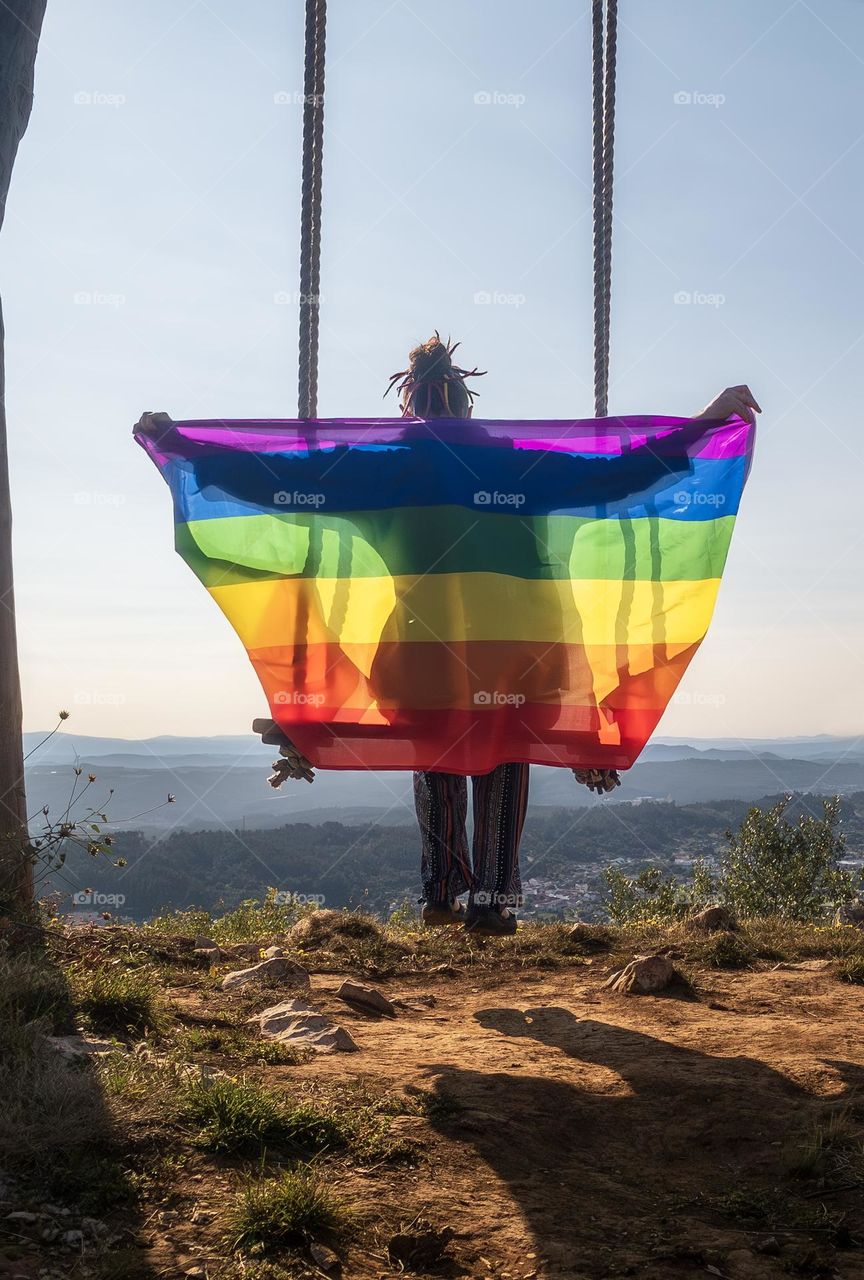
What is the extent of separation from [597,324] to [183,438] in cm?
279

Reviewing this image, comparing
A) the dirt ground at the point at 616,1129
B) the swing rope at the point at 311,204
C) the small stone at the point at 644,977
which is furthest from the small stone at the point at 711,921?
the swing rope at the point at 311,204

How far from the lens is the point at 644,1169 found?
3.75 meters

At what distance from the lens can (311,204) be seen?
652 centimetres

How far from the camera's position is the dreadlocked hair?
22.8ft

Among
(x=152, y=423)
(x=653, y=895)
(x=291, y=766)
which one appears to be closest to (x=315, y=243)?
(x=152, y=423)

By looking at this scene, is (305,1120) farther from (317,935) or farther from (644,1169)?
(317,935)

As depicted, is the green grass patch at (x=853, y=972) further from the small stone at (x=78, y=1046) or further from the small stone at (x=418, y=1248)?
the small stone at (x=78, y=1046)

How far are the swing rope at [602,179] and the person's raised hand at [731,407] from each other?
2.29 feet

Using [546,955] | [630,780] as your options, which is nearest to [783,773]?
[630,780]

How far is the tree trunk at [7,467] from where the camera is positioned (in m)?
6.25

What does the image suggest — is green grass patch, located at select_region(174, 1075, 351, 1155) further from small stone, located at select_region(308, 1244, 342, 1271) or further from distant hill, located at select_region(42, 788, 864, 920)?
distant hill, located at select_region(42, 788, 864, 920)

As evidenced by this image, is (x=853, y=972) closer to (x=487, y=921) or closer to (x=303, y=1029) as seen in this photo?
(x=487, y=921)

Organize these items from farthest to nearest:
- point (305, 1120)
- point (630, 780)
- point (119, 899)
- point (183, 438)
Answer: point (630, 780) → point (119, 899) → point (183, 438) → point (305, 1120)

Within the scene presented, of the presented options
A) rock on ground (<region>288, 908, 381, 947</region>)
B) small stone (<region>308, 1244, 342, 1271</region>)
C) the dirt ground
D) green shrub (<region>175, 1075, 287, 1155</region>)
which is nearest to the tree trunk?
rock on ground (<region>288, 908, 381, 947</region>)
